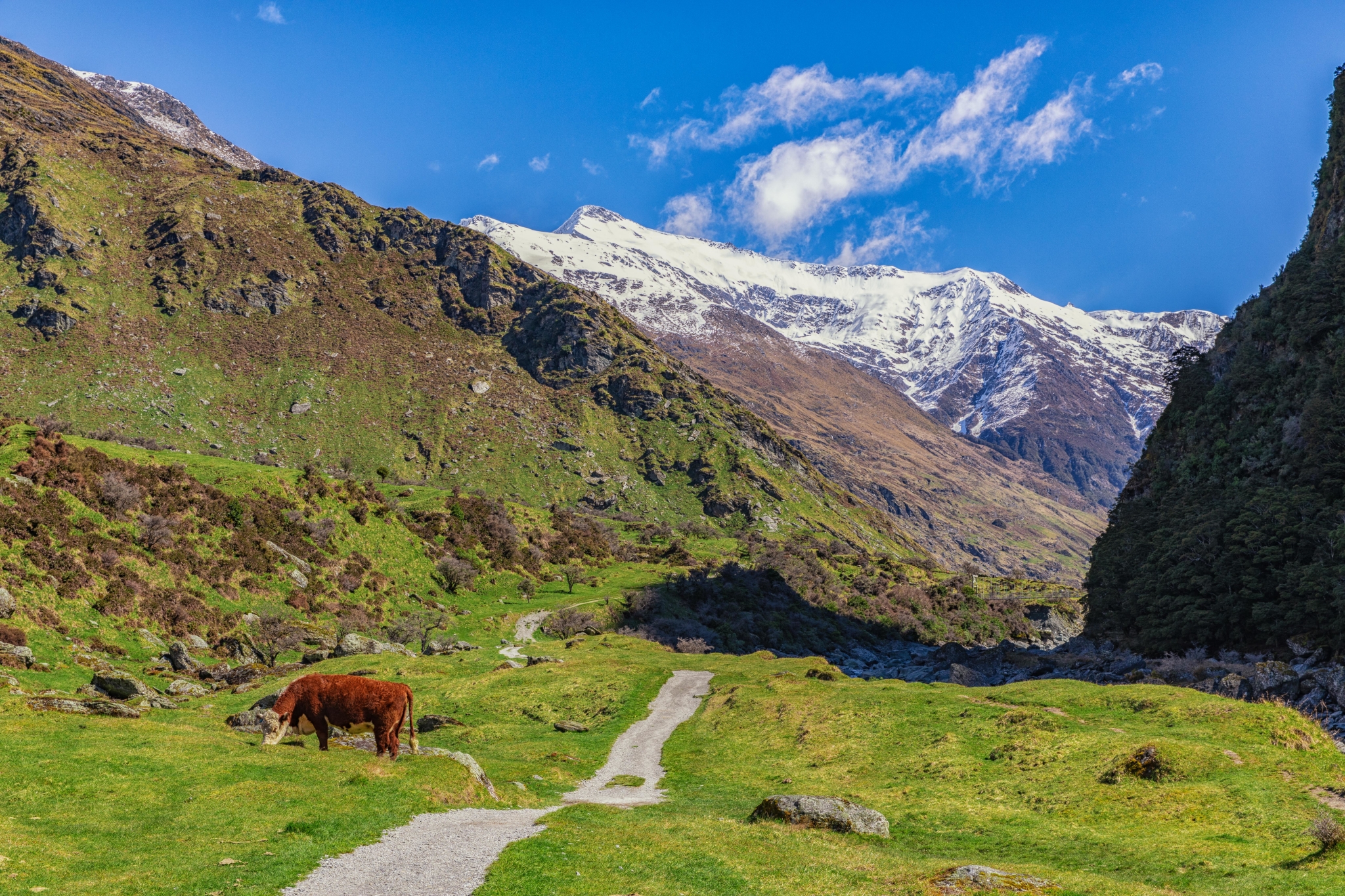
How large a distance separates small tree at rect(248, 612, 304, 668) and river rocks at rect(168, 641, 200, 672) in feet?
23.7

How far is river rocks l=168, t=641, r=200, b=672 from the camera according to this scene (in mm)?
54688

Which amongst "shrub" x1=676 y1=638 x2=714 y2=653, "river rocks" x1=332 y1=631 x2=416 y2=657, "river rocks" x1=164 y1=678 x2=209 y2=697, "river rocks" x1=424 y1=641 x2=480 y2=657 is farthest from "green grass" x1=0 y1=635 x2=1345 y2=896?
"shrub" x1=676 y1=638 x2=714 y2=653

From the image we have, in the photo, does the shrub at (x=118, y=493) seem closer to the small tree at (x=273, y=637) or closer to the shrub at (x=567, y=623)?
the small tree at (x=273, y=637)

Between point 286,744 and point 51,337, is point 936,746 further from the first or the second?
point 51,337

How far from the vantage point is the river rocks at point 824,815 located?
85.9 feet

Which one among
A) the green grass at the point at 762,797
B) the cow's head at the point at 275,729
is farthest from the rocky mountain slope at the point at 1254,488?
the cow's head at the point at 275,729

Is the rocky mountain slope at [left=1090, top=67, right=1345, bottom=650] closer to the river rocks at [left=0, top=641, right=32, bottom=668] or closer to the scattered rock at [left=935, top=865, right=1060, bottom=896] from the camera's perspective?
the scattered rock at [left=935, top=865, right=1060, bottom=896]

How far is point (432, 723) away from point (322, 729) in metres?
19.0

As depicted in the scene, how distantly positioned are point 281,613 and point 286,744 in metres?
50.3

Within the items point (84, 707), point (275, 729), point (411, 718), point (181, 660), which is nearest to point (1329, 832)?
point (411, 718)

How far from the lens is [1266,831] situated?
24391 mm

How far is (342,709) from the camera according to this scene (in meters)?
28.8

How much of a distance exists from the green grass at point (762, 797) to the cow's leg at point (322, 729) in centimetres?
137

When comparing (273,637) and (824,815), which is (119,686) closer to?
(273,637)
